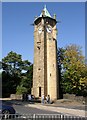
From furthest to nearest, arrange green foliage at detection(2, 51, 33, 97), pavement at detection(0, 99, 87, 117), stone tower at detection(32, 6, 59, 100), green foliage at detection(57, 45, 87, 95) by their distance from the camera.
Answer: green foliage at detection(2, 51, 33, 97)
stone tower at detection(32, 6, 59, 100)
green foliage at detection(57, 45, 87, 95)
pavement at detection(0, 99, 87, 117)

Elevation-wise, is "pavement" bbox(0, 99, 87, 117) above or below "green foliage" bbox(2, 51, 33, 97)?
below

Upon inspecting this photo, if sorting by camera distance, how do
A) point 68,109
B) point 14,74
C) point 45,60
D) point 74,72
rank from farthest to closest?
point 14,74 < point 45,60 < point 74,72 < point 68,109

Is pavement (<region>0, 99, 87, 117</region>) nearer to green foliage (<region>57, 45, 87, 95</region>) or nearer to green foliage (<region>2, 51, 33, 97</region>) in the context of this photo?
green foliage (<region>57, 45, 87, 95</region>)

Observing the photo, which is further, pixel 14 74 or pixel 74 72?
pixel 14 74

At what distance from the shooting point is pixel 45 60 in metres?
58.8

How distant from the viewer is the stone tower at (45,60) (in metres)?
57.4

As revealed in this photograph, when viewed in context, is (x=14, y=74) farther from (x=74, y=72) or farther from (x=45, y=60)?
(x=74, y=72)

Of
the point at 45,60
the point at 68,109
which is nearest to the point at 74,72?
the point at 45,60

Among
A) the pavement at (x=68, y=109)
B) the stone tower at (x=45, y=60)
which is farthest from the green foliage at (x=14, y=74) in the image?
the pavement at (x=68, y=109)

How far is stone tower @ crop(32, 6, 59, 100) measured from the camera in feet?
188

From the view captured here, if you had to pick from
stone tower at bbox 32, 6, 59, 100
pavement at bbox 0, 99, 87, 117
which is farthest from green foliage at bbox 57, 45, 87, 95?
pavement at bbox 0, 99, 87, 117

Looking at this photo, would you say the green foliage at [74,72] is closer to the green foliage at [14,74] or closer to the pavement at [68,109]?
the pavement at [68,109]

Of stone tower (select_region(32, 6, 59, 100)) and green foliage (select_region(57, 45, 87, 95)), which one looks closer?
green foliage (select_region(57, 45, 87, 95))

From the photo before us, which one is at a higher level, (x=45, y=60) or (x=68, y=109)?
(x=45, y=60)
